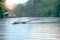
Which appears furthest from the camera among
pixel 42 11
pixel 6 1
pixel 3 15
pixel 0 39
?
pixel 42 11

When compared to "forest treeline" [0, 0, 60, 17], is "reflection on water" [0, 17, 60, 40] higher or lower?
lower

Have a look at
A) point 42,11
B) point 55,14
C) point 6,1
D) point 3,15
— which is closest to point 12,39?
point 6,1

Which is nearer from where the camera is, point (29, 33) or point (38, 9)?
point (29, 33)

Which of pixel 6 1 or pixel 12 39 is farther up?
pixel 6 1

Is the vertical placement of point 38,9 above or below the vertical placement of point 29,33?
above

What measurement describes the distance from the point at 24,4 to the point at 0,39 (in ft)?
192

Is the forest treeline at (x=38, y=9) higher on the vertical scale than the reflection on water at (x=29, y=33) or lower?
higher

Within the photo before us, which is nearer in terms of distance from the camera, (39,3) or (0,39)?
(0,39)

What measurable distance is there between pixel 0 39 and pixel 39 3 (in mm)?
60896

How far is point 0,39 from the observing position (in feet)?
35.0

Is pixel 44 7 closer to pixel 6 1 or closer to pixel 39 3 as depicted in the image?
pixel 39 3

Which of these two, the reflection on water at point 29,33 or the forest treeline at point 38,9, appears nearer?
the reflection on water at point 29,33

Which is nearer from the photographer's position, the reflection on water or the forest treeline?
the reflection on water

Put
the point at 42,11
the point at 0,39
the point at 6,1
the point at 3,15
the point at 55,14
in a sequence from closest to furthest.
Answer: the point at 0,39
the point at 6,1
the point at 3,15
the point at 55,14
the point at 42,11
